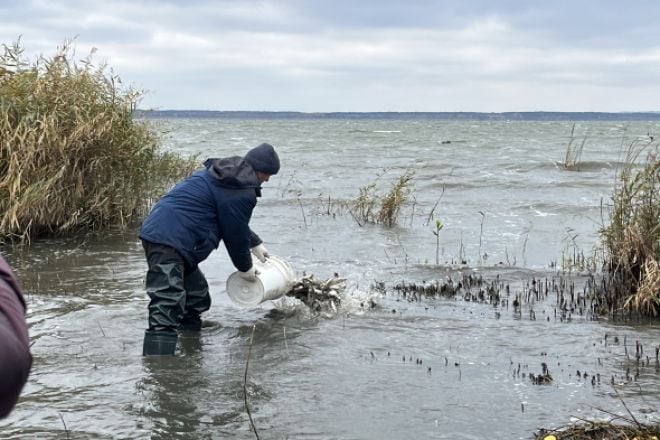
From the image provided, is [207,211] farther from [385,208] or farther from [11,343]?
[385,208]

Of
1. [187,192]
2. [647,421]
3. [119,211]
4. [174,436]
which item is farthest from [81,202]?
[647,421]

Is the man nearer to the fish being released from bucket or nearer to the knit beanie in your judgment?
the knit beanie

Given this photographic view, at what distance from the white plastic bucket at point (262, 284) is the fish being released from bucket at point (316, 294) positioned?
340mm

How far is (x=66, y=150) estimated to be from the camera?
10516 millimetres

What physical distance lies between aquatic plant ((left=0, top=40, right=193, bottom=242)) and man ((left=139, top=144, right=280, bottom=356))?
4477 mm

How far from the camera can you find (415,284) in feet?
30.0

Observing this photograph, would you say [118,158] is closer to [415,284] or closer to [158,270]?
[415,284]

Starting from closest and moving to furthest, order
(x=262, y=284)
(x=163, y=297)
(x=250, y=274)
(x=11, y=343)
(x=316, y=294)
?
(x=11, y=343), (x=163, y=297), (x=250, y=274), (x=262, y=284), (x=316, y=294)

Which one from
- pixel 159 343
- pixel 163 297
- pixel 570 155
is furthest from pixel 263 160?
pixel 570 155

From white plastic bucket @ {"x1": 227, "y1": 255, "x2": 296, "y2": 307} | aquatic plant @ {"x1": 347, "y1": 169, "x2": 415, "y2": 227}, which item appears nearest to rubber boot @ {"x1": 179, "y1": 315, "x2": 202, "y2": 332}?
white plastic bucket @ {"x1": 227, "y1": 255, "x2": 296, "y2": 307}

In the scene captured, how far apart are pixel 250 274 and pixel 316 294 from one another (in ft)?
3.62

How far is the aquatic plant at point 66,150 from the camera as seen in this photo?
10000mm

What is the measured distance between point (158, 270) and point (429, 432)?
233 cm

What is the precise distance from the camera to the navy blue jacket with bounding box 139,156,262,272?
19.6 feet
